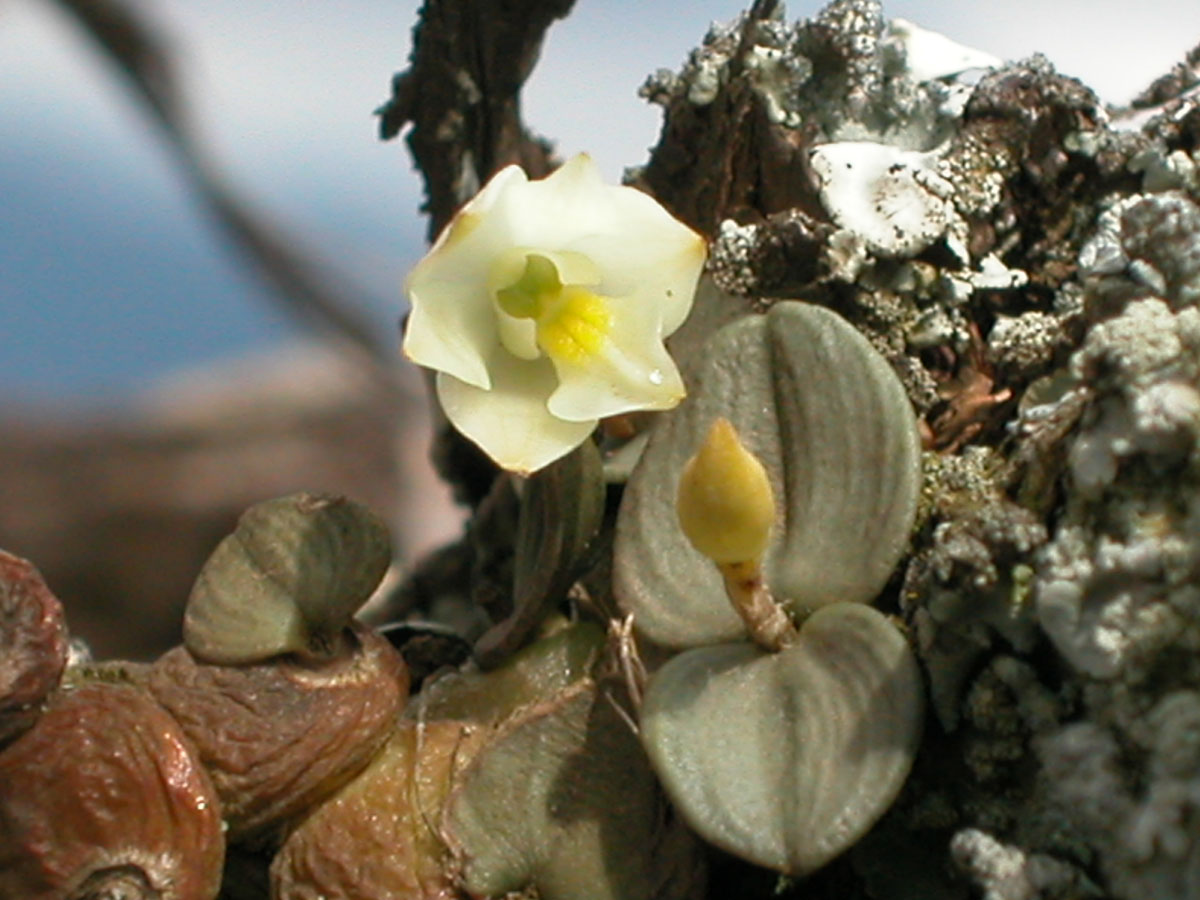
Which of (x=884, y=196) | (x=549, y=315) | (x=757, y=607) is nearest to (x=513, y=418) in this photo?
(x=549, y=315)

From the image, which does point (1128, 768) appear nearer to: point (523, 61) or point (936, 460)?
point (936, 460)

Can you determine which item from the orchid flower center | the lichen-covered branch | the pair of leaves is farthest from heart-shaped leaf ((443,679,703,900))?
the lichen-covered branch

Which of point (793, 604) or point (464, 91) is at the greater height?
point (464, 91)

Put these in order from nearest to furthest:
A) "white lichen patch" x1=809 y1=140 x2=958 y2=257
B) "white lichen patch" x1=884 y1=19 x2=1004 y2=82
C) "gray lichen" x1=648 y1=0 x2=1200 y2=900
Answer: "gray lichen" x1=648 y1=0 x2=1200 y2=900, "white lichen patch" x1=809 y1=140 x2=958 y2=257, "white lichen patch" x1=884 y1=19 x2=1004 y2=82

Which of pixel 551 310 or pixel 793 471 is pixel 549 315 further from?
pixel 793 471

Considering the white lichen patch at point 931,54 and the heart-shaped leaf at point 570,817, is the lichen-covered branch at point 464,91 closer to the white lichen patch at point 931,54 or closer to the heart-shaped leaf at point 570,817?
the white lichen patch at point 931,54

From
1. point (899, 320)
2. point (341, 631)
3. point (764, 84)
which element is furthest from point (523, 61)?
point (341, 631)

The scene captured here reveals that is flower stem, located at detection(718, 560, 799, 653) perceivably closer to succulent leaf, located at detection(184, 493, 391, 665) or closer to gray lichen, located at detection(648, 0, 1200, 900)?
gray lichen, located at detection(648, 0, 1200, 900)

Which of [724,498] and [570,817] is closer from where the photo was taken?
[724,498]
